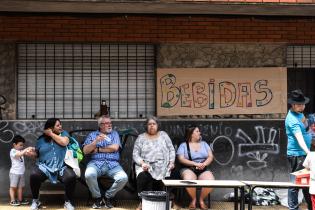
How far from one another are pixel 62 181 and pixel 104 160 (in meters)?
0.80

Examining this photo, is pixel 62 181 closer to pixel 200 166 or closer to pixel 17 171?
pixel 17 171

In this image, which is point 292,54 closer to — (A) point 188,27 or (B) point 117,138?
(A) point 188,27

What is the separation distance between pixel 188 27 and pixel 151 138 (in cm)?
230

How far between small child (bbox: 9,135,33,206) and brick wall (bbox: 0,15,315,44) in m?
2.02

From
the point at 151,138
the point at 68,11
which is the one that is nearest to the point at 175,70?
the point at 151,138

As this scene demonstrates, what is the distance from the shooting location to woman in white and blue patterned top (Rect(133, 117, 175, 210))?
876 centimetres

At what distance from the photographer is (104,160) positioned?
8977 millimetres

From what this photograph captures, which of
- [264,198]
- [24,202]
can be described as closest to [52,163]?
[24,202]

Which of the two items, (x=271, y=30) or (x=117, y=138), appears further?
(x=271, y=30)

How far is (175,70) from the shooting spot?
32.7 ft

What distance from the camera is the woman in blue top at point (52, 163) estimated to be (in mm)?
8547

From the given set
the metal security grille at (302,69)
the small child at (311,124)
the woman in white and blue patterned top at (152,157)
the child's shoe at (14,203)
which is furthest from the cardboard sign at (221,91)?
the child's shoe at (14,203)

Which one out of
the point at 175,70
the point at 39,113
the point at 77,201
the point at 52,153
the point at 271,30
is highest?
the point at 271,30

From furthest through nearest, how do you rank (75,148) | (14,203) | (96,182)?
(75,148), (14,203), (96,182)
